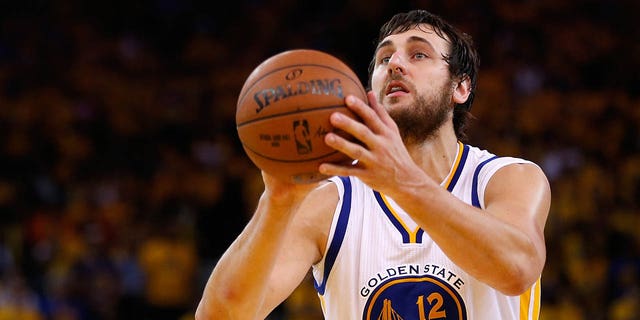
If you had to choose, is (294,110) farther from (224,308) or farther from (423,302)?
(423,302)

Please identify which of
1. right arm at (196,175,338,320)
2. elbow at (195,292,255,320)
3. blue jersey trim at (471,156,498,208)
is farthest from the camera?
blue jersey trim at (471,156,498,208)

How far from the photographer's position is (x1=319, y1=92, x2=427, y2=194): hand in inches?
102

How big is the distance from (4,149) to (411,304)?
32.7 ft

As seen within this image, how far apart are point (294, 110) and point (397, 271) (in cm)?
107

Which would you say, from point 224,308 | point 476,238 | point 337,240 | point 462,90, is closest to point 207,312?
point 224,308

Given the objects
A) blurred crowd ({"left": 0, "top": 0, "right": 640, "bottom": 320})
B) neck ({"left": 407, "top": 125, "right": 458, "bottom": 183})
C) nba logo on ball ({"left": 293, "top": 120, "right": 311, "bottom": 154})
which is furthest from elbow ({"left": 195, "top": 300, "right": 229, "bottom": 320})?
blurred crowd ({"left": 0, "top": 0, "right": 640, "bottom": 320})

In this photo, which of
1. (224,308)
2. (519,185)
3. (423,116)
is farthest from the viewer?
(423,116)

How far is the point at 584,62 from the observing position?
12648 millimetres

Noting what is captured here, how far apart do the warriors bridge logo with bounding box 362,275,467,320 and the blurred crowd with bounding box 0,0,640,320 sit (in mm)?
5957

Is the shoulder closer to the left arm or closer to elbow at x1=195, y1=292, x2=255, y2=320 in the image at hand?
the left arm

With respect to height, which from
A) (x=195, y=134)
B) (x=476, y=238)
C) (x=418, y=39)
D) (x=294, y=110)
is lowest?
(x=476, y=238)

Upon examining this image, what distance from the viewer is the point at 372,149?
260 centimetres

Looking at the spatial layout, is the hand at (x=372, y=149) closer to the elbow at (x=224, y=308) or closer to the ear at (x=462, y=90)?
the elbow at (x=224, y=308)

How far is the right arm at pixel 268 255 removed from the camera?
3.14m
